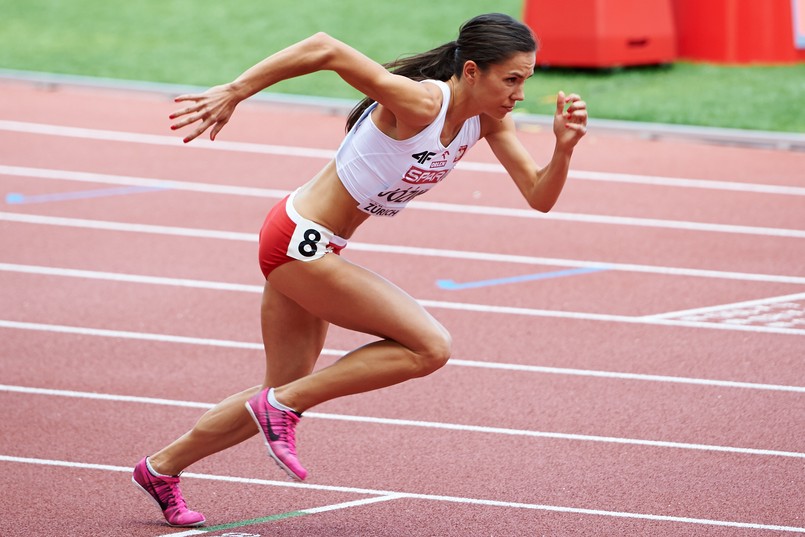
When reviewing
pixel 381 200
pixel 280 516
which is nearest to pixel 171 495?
pixel 280 516

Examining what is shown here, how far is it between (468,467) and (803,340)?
292 centimetres

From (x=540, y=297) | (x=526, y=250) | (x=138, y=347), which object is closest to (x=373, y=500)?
(x=138, y=347)

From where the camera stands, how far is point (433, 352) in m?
4.54

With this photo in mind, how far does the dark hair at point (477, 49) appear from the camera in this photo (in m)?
4.45

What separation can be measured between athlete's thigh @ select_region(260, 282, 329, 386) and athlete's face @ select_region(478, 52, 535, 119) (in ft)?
3.51

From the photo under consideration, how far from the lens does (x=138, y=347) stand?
7.58 m

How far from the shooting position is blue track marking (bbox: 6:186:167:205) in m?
10.9

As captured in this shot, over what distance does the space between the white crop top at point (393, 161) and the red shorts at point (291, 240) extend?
19 centimetres

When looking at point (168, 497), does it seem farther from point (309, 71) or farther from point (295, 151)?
point (295, 151)

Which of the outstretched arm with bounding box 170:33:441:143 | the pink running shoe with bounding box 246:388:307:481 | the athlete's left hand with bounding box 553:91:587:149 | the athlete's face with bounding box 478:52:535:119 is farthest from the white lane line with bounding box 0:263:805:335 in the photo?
the outstretched arm with bounding box 170:33:441:143

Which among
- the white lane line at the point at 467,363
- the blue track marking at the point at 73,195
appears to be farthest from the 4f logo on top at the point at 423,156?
the blue track marking at the point at 73,195

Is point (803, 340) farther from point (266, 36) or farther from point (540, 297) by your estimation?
point (266, 36)

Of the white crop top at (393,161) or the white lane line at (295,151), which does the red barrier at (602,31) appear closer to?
the white lane line at (295,151)

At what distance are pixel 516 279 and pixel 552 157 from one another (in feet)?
13.7
